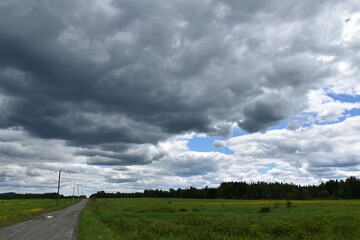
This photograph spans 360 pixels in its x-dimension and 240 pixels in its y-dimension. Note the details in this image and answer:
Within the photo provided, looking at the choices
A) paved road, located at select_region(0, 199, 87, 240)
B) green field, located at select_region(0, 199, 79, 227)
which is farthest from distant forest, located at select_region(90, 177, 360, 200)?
paved road, located at select_region(0, 199, 87, 240)

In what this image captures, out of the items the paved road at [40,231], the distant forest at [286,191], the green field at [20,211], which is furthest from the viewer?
the distant forest at [286,191]

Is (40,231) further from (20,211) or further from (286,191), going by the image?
(286,191)

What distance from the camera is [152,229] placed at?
1051 inches

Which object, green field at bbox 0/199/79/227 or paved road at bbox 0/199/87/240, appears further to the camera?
green field at bbox 0/199/79/227

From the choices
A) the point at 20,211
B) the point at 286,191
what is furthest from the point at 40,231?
the point at 286,191

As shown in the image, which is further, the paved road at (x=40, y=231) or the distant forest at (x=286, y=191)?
the distant forest at (x=286, y=191)

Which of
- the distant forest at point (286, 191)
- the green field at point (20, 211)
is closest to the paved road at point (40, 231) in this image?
the green field at point (20, 211)

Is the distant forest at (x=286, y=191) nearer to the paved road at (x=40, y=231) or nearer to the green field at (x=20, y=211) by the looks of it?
the green field at (x=20, y=211)

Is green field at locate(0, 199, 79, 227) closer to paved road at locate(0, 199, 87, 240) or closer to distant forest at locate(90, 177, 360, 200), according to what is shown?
paved road at locate(0, 199, 87, 240)

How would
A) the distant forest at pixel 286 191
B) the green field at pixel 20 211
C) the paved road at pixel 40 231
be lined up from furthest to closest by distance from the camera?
the distant forest at pixel 286 191 → the green field at pixel 20 211 → the paved road at pixel 40 231

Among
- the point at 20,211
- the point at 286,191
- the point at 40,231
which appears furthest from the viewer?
the point at 286,191

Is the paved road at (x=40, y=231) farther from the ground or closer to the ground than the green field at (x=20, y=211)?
farther from the ground

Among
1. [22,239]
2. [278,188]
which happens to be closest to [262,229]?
[22,239]

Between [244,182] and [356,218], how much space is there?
163 meters
